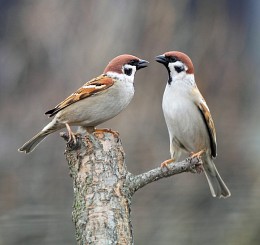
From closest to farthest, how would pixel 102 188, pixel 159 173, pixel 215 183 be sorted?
pixel 102 188 < pixel 159 173 < pixel 215 183

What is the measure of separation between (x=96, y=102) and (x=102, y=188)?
0.79 metres

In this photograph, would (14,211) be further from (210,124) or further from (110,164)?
(110,164)

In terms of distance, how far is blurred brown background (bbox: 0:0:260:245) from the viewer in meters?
7.04

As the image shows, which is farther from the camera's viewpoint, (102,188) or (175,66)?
(175,66)

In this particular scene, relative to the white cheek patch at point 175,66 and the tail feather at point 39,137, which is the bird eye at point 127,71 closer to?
the white cheek patch at point 175,66

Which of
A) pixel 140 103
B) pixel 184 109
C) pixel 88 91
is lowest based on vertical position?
pixel 140 103

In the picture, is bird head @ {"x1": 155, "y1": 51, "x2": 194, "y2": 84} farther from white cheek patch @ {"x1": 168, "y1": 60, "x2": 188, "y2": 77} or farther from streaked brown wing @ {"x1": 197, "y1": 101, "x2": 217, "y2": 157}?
streaked brown wing @ {"x1": 197, "y1": 101, "x2": 217, "y2": 157}

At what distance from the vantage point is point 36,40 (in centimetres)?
767

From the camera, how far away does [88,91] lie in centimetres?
468

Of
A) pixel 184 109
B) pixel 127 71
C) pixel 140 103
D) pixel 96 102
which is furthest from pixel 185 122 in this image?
pixel 140 103

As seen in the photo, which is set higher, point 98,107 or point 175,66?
point 175,66

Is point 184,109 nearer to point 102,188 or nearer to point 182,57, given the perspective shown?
point 182,57

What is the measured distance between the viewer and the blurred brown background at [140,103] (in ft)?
23.1

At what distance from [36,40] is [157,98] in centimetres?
112
